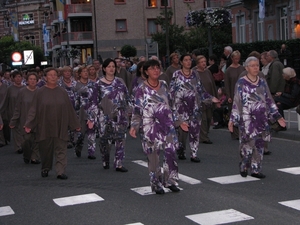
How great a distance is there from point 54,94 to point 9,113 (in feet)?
19.6

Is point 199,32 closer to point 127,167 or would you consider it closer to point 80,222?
point 127,167

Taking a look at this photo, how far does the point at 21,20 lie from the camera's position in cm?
10219

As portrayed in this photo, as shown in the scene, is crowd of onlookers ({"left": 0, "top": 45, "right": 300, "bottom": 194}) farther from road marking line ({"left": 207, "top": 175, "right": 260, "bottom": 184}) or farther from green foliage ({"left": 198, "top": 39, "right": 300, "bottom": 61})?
green foliage ({"left": 198, "top": 39, "right": 300, "bottom": 61})

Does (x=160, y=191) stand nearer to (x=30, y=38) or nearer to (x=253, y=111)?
(x=253, y=111)

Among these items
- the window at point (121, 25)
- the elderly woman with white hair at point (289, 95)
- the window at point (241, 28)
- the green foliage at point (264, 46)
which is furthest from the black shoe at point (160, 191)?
the window at point (121, 25)

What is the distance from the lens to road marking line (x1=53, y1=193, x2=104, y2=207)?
897cm

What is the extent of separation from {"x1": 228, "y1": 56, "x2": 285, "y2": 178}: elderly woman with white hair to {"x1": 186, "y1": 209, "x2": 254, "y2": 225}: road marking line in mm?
2283

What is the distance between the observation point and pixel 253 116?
33.3ft

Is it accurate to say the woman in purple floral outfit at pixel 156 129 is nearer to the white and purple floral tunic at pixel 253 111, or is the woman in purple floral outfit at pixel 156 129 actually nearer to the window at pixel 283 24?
the white and purple floral tunic at pixel 253 111

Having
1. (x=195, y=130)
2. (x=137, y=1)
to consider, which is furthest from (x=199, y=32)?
(x=195, y=130)

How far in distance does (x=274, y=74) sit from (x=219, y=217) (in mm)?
8017

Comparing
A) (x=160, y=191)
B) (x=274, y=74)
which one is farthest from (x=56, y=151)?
(x=274, y=74)

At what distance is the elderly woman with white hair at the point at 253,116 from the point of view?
1011 centimetres

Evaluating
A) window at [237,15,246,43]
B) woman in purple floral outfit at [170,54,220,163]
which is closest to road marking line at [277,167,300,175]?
woman in purple floral outfit at [170,54,220,163]
